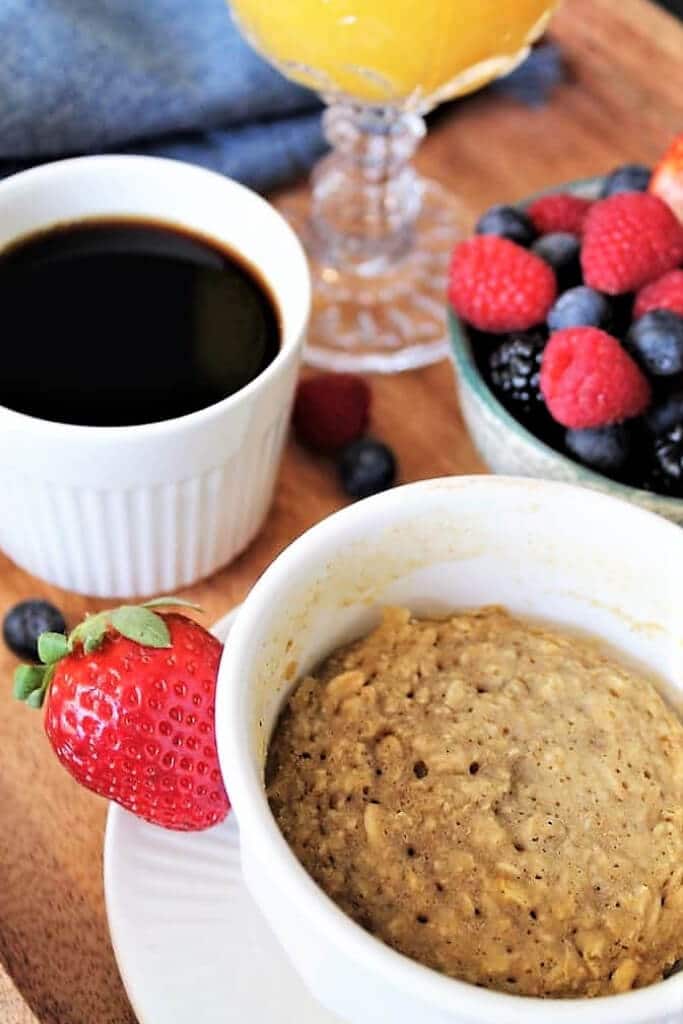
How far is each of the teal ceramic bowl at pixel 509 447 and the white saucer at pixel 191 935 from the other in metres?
0.38

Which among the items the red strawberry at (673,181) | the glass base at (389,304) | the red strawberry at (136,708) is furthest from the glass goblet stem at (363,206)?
the red strawberry at (136,708)

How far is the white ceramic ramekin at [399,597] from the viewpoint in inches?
25.6

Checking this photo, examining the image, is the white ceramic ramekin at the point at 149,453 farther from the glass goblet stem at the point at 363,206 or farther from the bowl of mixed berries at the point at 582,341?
the glass goblet stem at the point at 363,206


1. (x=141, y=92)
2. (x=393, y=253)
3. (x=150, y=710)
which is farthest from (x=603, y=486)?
(x=141, y=92)

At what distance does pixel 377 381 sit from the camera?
1.24 m

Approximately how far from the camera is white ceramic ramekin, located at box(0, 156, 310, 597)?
898mm

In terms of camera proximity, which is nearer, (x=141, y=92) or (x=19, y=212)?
(x=19, y=212)

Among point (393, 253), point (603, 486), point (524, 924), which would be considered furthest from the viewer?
point (393, 253)

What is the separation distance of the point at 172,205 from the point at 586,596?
496 mm

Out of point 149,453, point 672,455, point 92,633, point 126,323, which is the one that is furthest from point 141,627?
point 672,455

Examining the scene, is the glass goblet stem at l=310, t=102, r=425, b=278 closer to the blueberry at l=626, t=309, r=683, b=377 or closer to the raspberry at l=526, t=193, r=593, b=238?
the raspberry at l=526, t=193, r=593, b=238

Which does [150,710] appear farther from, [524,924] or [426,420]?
[426,420]

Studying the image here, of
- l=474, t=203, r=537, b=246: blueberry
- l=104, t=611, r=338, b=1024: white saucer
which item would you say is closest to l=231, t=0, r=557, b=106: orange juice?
l=474, t=203, r=537, b=246: blueberry

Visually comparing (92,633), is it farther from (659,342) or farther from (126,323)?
(659,342)
